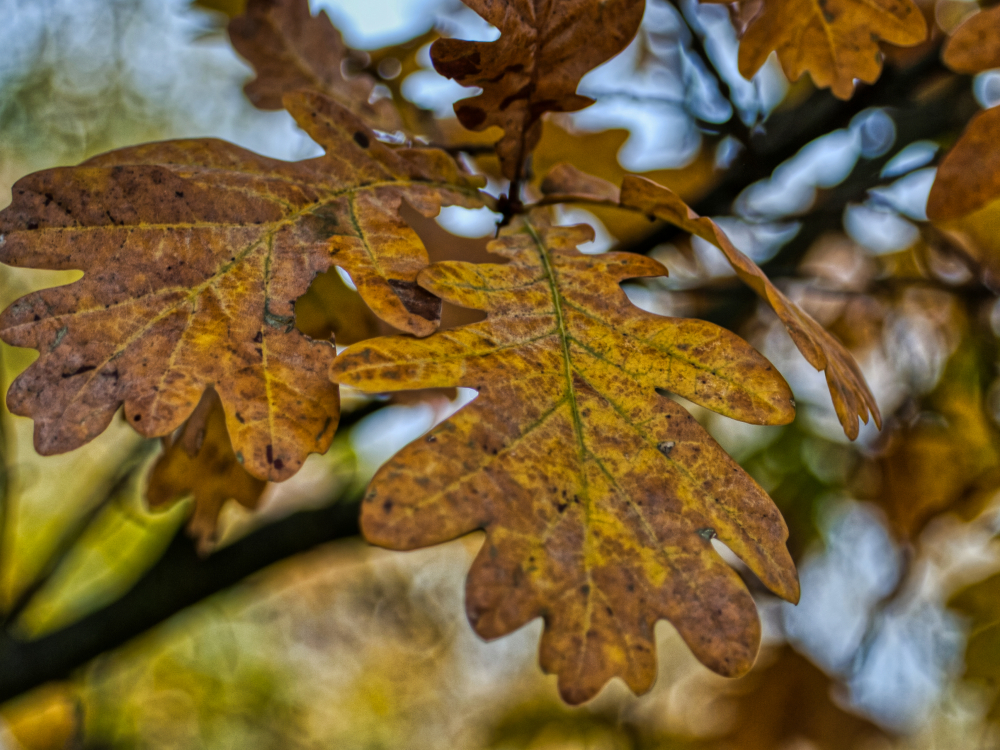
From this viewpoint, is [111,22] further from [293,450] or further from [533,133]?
[293,450]

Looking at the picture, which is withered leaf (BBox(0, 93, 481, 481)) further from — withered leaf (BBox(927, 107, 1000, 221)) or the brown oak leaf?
withered leaf (BBox(927, 107, 1000, 221))

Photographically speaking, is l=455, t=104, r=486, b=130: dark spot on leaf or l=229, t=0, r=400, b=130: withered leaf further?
→ l=229, t=0, r=400, b=130: withered leaf

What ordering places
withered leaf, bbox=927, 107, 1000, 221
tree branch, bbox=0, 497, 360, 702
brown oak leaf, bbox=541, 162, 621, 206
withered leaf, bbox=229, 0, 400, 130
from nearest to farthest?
withered leaf, bbox=927, 107, 1000, 221 → brown oak leaf, bbox=541, 162, 621, 206 → withered leaf, bbox=229, 0, 400, 130 → tree branch, bbox=0, 497, 360, 702

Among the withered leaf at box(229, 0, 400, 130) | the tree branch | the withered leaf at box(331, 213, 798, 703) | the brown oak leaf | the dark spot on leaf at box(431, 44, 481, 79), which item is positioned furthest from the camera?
the tree branch

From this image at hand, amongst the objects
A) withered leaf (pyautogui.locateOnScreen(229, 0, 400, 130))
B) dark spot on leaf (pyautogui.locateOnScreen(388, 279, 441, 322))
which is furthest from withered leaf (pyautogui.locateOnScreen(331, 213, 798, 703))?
withered leaf (pyautogui.locateOnScreen(229, 0, 400, 130))

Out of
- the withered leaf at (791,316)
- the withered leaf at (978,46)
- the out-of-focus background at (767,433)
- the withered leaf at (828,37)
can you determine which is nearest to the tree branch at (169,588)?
the out-of-focus background at (767,433)

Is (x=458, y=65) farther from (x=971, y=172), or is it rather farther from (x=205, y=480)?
(x=205, y=480)
